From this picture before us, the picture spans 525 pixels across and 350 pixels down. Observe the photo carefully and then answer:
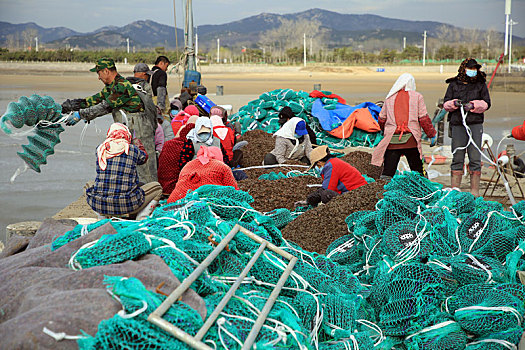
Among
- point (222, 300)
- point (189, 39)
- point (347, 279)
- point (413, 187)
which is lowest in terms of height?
point (347, 279)

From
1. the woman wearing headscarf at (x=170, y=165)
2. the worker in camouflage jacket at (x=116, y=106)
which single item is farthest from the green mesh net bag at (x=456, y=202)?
the worker in camouflage jacket at (x=116, y=106)

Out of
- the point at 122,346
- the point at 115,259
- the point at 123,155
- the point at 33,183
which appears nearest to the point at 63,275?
the point at 115,259

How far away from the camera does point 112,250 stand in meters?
2.54

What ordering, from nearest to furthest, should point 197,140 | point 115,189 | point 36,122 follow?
point 115,189
point 36,122
point 197,140

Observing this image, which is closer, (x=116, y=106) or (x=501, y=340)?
(x=501, y=340)

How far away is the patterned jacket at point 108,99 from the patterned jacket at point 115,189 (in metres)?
1.36

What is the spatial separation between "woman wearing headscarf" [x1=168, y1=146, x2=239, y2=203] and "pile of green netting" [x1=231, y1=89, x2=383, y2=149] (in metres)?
5.02

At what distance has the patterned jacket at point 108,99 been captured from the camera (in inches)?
235

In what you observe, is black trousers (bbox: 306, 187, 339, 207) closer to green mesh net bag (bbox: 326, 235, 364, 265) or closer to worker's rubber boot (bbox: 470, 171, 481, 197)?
green mesh net bag (bbox: 326, 235, 364, 265)

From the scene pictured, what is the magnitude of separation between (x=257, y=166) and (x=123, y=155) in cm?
294

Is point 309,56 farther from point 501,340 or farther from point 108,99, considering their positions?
point 501,340

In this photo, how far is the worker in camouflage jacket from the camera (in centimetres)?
592

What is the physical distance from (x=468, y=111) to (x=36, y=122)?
179 inches

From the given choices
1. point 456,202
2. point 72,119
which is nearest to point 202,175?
point 72,119
